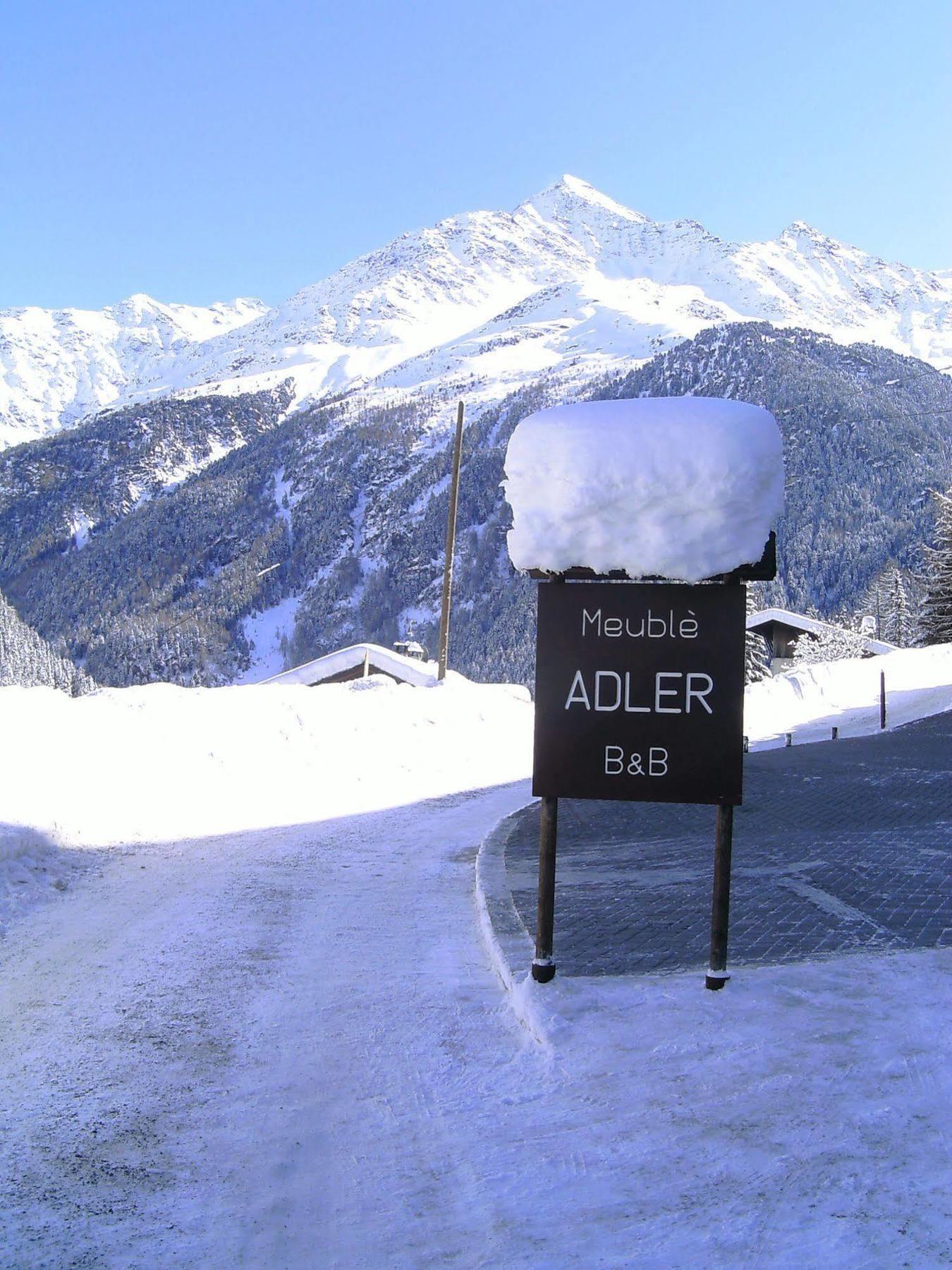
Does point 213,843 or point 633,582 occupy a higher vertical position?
point 633,582

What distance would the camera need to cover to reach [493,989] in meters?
4.95

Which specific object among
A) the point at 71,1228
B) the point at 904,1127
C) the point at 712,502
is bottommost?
the point at 71,1228

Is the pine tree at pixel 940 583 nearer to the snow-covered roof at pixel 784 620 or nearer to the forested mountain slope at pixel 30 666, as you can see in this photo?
the snow-covered roof at pixel 784 620

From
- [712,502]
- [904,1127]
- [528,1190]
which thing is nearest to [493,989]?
[528,1190]

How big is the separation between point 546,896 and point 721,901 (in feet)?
2.74

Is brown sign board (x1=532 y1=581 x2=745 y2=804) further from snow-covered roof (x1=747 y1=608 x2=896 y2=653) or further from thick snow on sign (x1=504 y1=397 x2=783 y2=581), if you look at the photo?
snow-covered roof (x1=747 y1=608 x2=896 y2=653)

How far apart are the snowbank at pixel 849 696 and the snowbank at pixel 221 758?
403 inches

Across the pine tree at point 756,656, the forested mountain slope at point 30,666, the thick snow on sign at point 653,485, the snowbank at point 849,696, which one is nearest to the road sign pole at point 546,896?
the thick snow on sign at point 653,485

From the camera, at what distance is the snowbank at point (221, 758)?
965 cm

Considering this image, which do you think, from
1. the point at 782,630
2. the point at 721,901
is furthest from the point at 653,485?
the point at 782,630

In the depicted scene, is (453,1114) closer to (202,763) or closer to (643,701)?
(643,701)

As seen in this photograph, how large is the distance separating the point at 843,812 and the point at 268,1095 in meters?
7.84

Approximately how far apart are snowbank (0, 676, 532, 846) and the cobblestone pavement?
3510mm

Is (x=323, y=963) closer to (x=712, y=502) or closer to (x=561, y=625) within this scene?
(x=561, y=625)
